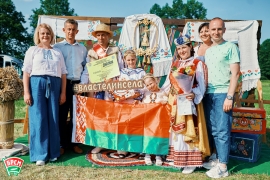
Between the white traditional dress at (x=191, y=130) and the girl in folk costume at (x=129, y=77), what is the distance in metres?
0.59

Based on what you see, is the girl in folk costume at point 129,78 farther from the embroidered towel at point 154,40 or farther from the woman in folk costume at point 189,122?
the embroidered towel at point 154,40

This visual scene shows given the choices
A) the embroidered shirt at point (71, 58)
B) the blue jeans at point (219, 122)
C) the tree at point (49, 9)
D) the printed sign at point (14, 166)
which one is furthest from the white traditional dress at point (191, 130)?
the tree at point (49, 9)

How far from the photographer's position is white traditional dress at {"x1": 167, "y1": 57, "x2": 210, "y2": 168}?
10.1ft

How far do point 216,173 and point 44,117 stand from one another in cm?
227

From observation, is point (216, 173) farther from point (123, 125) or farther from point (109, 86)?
point (109, 86)

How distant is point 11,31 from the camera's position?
31.1 meters

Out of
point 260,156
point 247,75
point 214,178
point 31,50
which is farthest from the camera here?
point 247,75

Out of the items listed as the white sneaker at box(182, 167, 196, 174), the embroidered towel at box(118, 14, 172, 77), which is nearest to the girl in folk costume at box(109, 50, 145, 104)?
Answer: the white sneaker at box(182, 167, 196, 174)

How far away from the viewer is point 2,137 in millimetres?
3752

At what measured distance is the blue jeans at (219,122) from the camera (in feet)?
10.1

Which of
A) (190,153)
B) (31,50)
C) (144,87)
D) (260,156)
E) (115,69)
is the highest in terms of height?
(31,50)

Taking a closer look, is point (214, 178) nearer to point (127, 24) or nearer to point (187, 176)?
point (187, 176)

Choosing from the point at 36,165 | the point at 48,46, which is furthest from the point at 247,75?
the point at 36,165

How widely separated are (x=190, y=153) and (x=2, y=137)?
2656 mm
